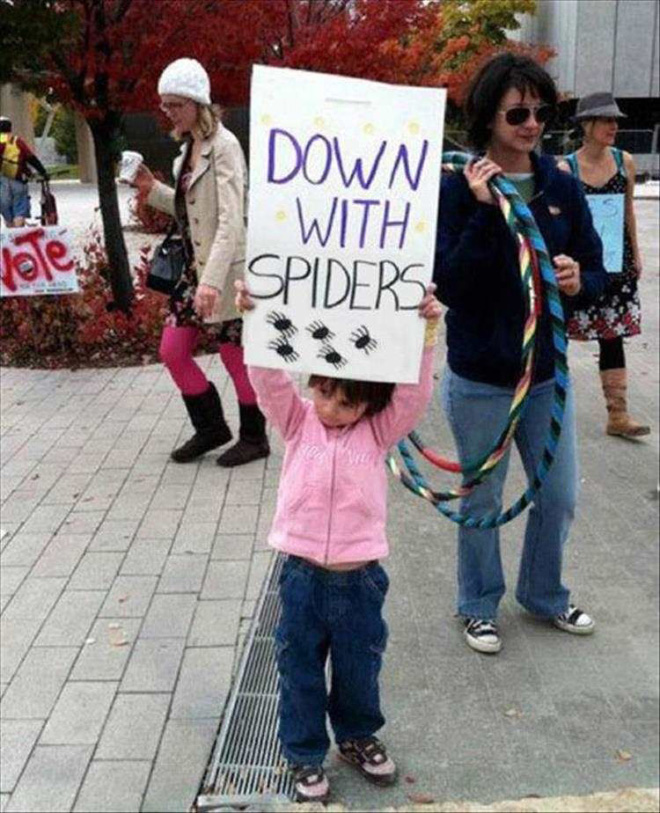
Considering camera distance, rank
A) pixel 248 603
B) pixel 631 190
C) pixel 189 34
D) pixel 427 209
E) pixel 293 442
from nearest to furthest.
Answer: pixel 427 209, pixel 293 442, pixel 248 603, pixel 631 190, pixel 189 34

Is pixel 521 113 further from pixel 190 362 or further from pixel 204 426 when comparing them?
pixel 204 426

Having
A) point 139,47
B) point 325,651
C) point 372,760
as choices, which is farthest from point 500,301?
point 139,47

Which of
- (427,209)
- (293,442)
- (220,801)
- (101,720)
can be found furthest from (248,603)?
(427,209)

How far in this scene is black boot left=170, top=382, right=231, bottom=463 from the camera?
526 centimetres

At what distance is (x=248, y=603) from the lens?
376 centimetres

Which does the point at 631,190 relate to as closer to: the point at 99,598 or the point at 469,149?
the point at 469,149

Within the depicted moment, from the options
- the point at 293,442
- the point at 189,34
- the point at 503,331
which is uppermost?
the point at 189,34

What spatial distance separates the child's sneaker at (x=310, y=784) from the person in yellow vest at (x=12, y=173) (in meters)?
13.0

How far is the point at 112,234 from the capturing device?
8.77 meters

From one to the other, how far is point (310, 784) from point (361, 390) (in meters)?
1.08

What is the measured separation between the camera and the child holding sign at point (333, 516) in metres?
2.46

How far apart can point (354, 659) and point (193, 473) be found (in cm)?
281

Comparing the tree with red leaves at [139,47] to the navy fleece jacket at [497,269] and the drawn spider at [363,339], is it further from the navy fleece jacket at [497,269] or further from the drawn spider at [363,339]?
the drawn spider at [363,339]

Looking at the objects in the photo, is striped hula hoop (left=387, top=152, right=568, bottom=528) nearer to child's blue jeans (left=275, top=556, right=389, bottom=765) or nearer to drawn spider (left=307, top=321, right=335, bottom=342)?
child's blue jeans (left=275, top=556, right=389, bottom=765)
